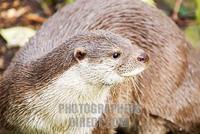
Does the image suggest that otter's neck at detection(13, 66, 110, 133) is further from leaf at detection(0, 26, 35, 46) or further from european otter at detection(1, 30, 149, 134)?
leaf at detection(0, 26, 35, 46)

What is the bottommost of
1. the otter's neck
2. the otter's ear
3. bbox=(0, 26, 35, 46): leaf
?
bbox=(0, 26, 35, 46): leaf

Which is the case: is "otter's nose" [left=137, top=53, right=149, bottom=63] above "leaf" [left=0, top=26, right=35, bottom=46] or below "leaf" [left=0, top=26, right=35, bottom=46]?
above

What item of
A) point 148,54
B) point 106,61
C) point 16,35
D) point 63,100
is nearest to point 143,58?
point 106,61

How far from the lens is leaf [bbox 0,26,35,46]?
13.7 ft

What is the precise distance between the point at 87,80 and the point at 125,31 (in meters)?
0.67

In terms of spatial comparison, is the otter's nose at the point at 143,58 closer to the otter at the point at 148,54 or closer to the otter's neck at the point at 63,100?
the otter's neck at the point at 63,100

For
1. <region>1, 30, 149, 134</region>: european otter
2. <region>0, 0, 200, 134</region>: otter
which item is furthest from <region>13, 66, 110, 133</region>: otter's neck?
<region>0, 0, 200, 134</region>: otter

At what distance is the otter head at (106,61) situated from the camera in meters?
2.72

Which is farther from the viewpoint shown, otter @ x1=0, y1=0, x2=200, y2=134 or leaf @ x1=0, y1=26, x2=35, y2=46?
leaf @ x1=0, y1=26, x2=35, y2=46

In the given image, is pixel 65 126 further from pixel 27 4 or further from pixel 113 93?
pixel 27 4

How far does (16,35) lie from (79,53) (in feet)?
5.23

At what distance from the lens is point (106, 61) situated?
2.73 m

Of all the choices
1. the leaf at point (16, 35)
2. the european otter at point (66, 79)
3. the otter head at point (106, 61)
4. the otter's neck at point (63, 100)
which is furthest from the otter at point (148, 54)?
the leaf at point (16, 35)

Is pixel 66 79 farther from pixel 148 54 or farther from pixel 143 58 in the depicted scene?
pixel 148 54
